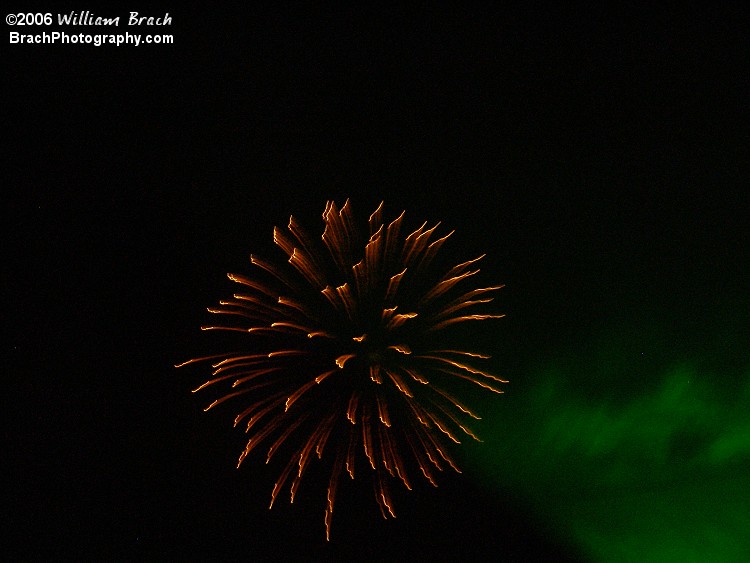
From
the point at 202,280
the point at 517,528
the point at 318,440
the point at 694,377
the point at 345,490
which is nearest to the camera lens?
the point at 318,440

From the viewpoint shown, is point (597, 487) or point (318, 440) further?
point (597, 487)

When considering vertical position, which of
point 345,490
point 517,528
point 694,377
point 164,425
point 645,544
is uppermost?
point 164,425

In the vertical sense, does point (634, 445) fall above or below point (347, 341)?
below

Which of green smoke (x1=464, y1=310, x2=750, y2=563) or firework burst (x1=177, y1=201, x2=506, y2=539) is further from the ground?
firework burst (x1=177, y1=201, x2=506, y2=539)

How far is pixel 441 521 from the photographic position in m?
6.05

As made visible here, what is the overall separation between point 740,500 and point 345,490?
494 cm

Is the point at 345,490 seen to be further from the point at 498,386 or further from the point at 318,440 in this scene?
the point at 498,386

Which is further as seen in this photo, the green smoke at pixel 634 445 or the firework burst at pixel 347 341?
the green smoke at pixel 634 445

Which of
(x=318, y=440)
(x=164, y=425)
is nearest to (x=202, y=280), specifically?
(x=164, y=425)

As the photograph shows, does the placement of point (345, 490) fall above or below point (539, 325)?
below

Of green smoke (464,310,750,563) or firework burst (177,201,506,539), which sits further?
green smoke (464,310,750,563)

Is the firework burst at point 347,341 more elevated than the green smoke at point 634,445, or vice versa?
the firework burst at point 347,341

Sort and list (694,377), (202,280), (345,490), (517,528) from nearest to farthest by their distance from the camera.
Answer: (202,280), (345,490), (517,528), (694,377)

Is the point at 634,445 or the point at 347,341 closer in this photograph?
the point at 347,341
